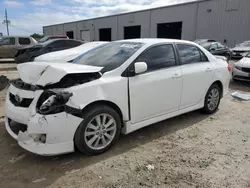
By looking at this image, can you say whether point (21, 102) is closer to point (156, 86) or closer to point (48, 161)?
point (48, 161)

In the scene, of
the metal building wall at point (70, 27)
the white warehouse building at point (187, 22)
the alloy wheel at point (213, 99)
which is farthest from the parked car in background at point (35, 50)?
the metal building wall at point (70, 27)

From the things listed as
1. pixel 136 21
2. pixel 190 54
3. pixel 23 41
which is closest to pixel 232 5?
pixel 136 21

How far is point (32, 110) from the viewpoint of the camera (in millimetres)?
2883

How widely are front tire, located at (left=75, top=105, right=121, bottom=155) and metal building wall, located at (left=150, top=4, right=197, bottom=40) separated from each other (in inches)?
938

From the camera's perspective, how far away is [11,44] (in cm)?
1429

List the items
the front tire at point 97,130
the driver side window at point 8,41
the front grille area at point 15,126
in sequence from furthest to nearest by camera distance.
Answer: the driver side window at point 8,41 → the front grille area at point 15,126 → the front tire at point 97,130

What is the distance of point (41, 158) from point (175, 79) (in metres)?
2.45

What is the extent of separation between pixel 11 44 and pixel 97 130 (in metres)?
13.4

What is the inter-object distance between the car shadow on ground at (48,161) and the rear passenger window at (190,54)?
137 centimetres

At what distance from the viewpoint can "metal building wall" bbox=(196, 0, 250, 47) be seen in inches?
820

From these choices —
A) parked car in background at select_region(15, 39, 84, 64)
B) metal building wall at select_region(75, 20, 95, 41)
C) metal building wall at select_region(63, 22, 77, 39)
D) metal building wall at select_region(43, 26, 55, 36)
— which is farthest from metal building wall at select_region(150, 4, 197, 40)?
metal building wall at select_region(43, 26, 55, 36)

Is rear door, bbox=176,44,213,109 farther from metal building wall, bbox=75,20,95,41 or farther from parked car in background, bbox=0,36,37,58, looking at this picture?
metal building wall, bbox=75,20,95,41

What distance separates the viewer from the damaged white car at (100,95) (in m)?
2.83

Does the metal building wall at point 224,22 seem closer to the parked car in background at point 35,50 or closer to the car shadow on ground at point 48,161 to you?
the parked car in background at point 35,50
